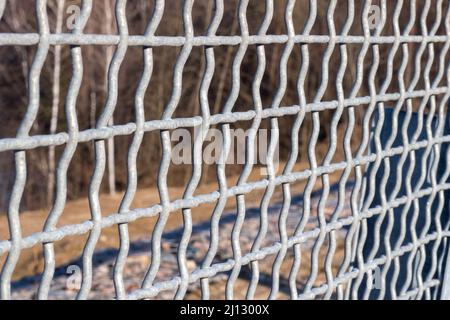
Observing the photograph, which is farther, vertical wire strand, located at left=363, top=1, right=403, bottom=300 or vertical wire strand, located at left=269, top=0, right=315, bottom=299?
vertical wire strand, located at left=363, top=1, right=403, bottom=300

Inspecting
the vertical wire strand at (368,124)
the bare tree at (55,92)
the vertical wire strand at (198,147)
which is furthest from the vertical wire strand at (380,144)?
the bare tree at (55,92)

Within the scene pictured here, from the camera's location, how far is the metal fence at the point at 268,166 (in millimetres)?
1341

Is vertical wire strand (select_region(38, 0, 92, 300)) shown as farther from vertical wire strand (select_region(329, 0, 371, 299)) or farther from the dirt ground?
the dirt ground

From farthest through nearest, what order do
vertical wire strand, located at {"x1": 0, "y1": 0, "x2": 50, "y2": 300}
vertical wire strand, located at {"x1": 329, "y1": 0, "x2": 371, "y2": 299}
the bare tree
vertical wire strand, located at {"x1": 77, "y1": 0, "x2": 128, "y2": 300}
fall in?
1. the bare tree
2. vertical wire strand, located at {"x1": 329, "y1": 0, "x2": 371, "y2": 299}
3. vertical wire strand, located at {"x1": 77, "y1": 0, "x2": 128, "y2": 300}
4. vertical wire strand, located at {"x1": 0, "y1": 0, "x2": 50, "y2": 300}

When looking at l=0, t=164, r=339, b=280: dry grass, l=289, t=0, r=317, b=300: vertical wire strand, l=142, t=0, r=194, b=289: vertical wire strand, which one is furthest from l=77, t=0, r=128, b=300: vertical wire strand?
l=0, t=164, r=339, b=280: dry grass

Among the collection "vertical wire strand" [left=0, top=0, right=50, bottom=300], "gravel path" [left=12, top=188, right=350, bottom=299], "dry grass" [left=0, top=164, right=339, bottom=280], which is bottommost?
"vertical wire strand" [left=0, top=0, right=50, bottom=300]

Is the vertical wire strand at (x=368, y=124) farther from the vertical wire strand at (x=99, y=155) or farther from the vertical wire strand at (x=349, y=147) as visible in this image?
the vertical wire strand at (x=99, y=155)

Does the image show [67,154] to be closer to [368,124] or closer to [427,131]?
[368,124]

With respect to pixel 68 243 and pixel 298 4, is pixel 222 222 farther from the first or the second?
pixel 298 4

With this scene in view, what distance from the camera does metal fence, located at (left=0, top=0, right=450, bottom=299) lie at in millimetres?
1341

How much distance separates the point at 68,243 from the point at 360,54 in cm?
659

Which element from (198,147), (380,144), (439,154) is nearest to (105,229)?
(439,154)

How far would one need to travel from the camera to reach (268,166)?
69.8 inches
